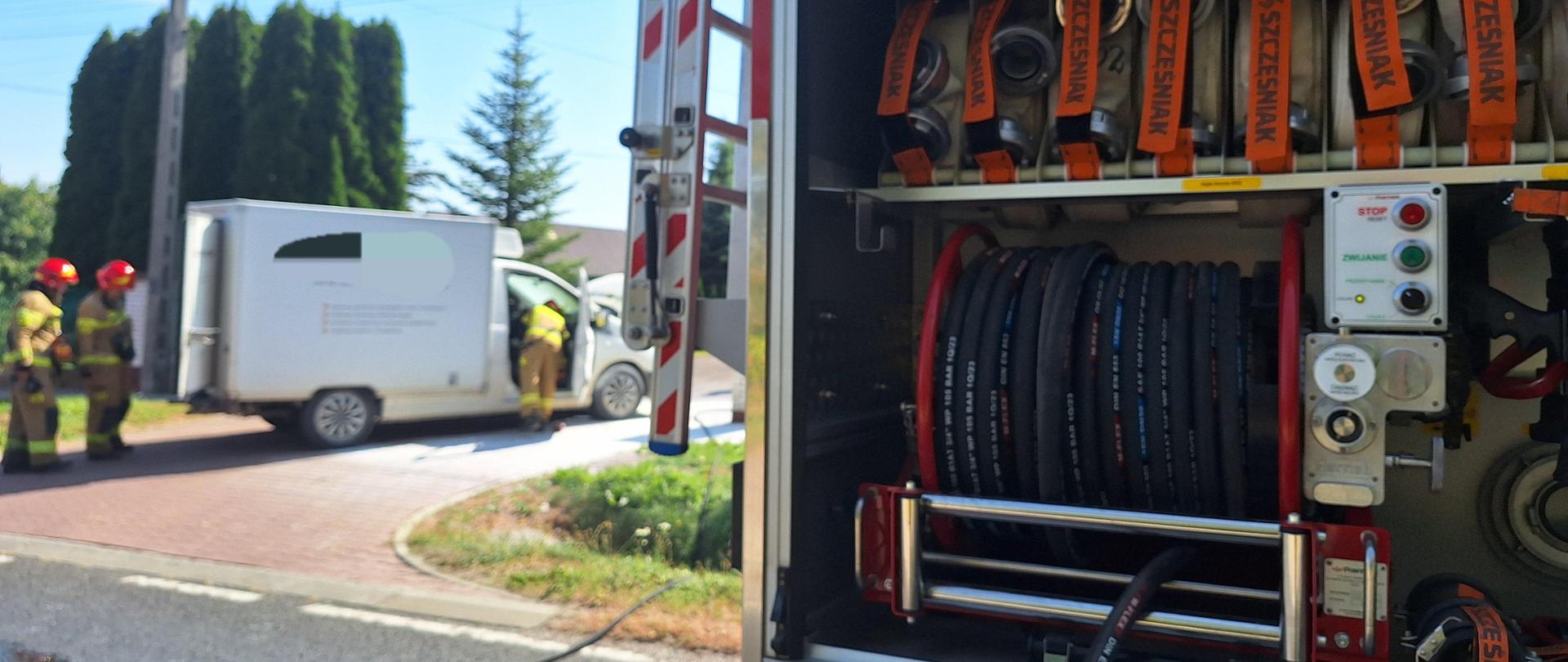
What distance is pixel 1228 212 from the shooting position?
353 cm

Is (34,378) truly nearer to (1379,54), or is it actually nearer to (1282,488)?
(1282,488)

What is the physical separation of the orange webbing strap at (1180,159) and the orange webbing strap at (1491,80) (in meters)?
0.58

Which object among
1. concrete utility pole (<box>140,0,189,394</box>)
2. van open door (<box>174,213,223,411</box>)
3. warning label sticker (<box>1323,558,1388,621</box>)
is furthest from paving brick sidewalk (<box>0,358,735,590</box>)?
warning label sticker (<box>1323,558,1388,621</box>)

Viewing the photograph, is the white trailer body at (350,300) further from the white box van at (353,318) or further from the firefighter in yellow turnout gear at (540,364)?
the firefighter in yellow turnout gear at (540,364)

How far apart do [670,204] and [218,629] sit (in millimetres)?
4417

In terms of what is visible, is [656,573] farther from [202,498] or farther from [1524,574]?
[202,498]

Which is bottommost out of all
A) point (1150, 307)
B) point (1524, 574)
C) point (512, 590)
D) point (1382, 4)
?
point (512, 590)

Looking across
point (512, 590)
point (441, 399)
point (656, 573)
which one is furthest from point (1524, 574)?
point (441, 399)

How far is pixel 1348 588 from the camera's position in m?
2.46

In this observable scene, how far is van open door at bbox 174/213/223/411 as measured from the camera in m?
11.1

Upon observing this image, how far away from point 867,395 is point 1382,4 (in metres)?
1.61

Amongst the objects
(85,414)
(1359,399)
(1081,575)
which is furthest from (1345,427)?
(85,414)

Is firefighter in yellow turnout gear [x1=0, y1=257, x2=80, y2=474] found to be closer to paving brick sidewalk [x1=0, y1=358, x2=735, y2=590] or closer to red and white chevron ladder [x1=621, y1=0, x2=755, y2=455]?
paving brick sidewalk [x1=0, y1=358, x2=735, y2=590]

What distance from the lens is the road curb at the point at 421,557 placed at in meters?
6.78
